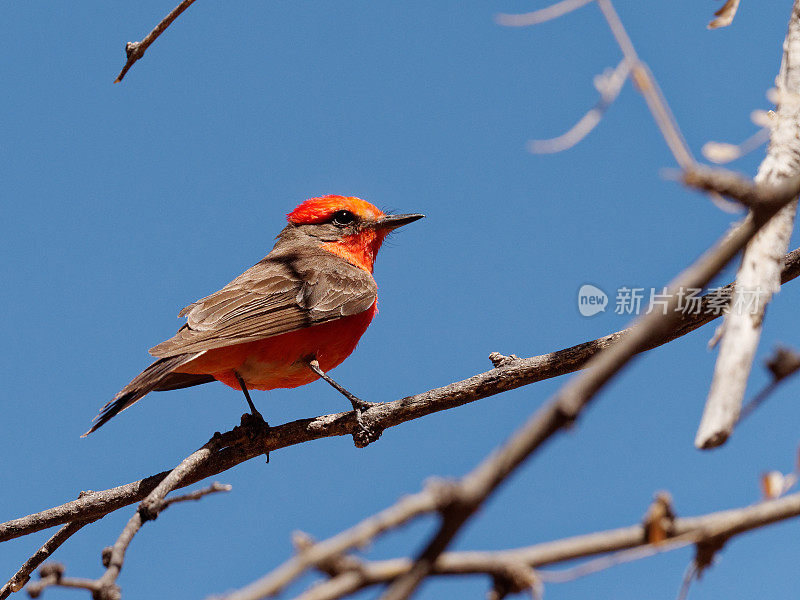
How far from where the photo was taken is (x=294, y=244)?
766 cm

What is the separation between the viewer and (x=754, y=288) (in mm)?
1455

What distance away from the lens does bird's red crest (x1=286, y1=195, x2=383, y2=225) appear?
759 cm

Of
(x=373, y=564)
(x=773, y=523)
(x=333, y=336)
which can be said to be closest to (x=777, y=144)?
(x=773, y=523)

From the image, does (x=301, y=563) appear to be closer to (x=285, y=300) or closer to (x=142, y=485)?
(x=142, y=485)

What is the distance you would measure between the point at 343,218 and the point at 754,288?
6.31 meters

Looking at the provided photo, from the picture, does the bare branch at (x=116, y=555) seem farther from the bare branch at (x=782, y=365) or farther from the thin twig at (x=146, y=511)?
the bare branch at (x=782, y=365)

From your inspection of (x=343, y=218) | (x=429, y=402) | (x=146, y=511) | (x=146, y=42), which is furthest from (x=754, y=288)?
(x=343, y=218)

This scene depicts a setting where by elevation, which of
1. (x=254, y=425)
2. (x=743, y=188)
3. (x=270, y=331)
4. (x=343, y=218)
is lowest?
(x=743, y=188)

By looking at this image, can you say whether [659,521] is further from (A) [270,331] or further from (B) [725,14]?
(A) [270,331]

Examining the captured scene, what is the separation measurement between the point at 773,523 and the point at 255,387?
203 inches

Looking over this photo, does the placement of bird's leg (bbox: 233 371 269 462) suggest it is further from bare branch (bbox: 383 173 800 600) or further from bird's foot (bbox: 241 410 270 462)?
bare branch (bbox: 383 173 800 600)

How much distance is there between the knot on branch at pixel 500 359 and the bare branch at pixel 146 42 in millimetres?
2191

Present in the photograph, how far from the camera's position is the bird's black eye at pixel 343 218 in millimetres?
7609

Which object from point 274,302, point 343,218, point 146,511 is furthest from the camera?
point 343,218
